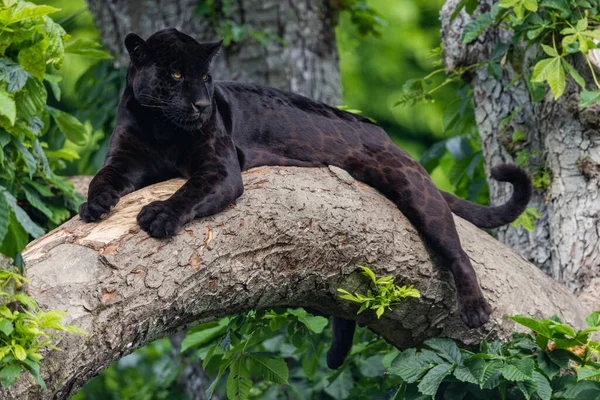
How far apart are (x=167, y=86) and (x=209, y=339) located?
1338mm

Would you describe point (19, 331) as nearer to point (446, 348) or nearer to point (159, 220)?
point (159, 220)

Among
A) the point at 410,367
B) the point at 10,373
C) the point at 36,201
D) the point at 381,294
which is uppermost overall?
the point at 10,373

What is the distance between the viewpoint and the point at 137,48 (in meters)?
3.28

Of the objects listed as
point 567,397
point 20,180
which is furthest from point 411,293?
Answer: point 20,180

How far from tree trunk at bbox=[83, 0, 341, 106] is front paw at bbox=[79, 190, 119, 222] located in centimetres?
261

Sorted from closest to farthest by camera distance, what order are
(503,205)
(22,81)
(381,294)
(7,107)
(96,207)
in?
(7,107)
(22,81)
(96,207)
(381,294)
(503,205)

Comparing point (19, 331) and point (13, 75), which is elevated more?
point (13, 75)

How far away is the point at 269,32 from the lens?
5496 millimetres

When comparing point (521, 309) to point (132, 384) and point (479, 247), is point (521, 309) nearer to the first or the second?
point (479, 247)

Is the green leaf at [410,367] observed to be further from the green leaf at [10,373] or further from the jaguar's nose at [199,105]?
the green leaf at [10,373]

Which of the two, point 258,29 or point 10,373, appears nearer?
point 10,373

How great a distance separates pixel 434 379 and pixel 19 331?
1559 millimetres

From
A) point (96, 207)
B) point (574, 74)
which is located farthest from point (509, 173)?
point (96, 207)

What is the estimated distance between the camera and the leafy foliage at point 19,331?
213cm
